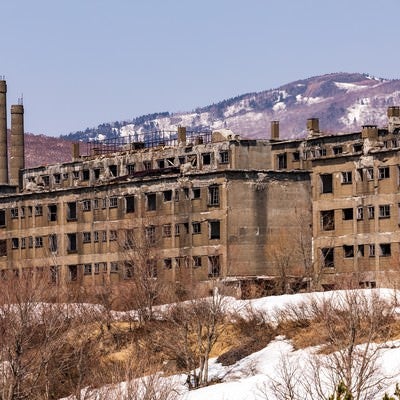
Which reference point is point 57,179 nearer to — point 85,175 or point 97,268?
→ point 85,175

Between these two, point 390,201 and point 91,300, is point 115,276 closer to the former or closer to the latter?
→ point 91,300

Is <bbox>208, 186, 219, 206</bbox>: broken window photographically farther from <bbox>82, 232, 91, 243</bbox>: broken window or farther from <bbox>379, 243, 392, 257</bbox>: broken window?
<bbox>82, 232, 91, 243</bbox>: broken window

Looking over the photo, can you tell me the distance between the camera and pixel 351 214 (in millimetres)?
106875

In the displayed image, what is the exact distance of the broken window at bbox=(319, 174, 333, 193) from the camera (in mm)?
107919

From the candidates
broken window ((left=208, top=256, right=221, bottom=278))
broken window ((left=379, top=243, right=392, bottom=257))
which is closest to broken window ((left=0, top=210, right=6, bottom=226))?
broken window ((left=208, top=256, right=221, bottom=278))

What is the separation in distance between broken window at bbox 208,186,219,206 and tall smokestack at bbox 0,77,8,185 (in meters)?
38.9

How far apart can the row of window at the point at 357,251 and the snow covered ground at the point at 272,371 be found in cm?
1528

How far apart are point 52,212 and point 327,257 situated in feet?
82.0

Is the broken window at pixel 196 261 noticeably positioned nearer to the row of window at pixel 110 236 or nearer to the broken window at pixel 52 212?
the row of window at pixel 110 236

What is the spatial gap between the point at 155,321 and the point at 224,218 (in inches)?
604

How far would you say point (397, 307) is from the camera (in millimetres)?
81312

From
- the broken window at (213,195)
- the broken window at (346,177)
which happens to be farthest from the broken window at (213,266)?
the broken window at (346,177)

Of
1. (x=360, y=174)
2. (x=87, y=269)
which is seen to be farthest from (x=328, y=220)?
(x=87, y=269)

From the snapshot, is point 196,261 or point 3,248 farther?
point 3,248
